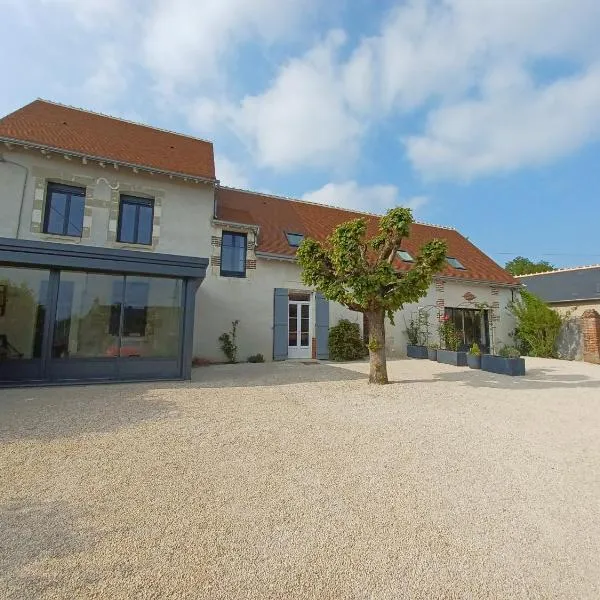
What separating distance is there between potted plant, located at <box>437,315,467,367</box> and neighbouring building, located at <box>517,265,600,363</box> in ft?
14.3

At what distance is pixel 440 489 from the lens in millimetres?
2830

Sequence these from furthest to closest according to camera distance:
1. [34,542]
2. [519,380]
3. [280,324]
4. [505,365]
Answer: [280,324], [505,365], [519,380], [34,542]

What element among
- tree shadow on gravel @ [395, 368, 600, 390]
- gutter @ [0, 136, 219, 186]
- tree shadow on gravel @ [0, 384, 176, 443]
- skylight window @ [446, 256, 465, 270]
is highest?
gutter @ [0, 136, 219, 186]

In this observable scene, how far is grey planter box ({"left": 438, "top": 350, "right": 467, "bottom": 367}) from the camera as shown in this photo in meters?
10.4

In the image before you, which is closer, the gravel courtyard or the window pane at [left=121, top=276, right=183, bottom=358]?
the gravel courtyard

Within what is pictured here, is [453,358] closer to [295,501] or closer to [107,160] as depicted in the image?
[295,501]

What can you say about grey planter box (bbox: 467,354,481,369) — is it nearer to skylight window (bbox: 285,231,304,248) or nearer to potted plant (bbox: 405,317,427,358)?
potted plant (bbox: 405,317,427,358)

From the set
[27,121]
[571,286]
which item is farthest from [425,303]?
[27,121]

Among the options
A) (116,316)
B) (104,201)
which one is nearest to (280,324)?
(116,316)

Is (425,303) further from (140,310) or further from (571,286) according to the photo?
(140,310)

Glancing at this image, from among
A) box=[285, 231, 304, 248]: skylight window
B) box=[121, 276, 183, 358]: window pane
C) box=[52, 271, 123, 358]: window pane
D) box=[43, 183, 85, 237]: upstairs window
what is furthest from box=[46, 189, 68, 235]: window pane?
box=[285, 231, 304, 248]: skylight window

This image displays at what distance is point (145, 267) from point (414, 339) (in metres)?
10.1

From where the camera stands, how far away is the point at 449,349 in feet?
40.2

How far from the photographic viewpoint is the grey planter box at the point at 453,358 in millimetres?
10391
